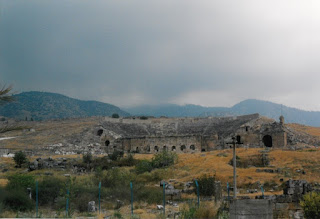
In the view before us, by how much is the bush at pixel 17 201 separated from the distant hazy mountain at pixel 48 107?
4285 inches

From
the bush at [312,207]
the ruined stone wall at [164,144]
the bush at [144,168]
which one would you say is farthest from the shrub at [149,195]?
the ruined stone wall at [164,144]

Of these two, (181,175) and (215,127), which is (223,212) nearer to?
(181,175)

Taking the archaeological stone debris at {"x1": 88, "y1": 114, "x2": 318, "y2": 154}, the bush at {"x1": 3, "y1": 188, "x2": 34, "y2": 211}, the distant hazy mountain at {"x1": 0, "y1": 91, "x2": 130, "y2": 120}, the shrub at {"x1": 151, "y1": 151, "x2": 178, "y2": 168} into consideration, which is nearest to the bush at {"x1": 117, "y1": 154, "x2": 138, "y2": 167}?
the shrub at {"x1": 151, "y1": 151, "x2": 178, "y2": 168}

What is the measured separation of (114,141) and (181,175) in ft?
82.1

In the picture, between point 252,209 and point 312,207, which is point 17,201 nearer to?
point 252,209

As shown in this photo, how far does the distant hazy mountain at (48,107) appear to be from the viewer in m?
130

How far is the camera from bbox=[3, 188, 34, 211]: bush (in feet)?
56.7

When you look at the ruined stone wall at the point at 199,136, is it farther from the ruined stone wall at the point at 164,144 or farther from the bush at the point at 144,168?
the bush at the point at 144,168

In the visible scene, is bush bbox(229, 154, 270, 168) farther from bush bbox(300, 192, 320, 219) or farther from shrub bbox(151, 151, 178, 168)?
bush bbox(300, 192, 320, 219)

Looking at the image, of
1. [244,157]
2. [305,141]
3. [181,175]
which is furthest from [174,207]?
[305,141]

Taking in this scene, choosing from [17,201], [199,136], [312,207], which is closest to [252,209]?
[312,207]

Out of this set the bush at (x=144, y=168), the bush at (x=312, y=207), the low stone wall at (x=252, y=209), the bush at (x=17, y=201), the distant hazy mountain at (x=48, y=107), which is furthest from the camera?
the distant hazy mountain at (x=48, y=107)

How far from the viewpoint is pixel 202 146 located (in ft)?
169

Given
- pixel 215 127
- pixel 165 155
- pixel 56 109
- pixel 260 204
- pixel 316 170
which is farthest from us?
pixel 56 109
